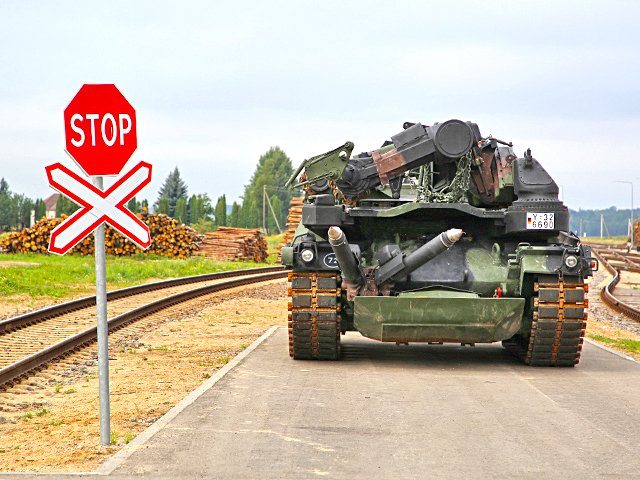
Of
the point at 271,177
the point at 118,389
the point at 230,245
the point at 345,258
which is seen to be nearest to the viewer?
the point at 118,389

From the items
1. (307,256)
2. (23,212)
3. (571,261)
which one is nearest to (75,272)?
(307,256)

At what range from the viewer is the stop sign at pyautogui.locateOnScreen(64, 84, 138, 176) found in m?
7.73

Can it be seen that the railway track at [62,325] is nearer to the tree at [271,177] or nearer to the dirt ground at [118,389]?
the dirt ground at [118,389]

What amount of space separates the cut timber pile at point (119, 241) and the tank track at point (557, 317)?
29.3 m

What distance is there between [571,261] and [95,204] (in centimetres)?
673

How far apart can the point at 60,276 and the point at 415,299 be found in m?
19.8

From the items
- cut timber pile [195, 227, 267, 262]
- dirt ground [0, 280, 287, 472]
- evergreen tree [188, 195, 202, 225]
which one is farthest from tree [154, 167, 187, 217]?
dirt ground [0, 280, 287, 472]

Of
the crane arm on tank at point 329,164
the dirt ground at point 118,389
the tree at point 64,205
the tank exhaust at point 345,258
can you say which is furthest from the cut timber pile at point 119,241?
the tree at point 64,205

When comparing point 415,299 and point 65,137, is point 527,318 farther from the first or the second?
point 65,137

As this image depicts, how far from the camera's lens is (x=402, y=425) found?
881cm

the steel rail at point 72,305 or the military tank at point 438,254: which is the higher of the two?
the military tank at point 438,254

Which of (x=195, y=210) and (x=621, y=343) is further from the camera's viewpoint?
(x=195, y=210)

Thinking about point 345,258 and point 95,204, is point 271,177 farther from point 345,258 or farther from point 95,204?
point 95,204

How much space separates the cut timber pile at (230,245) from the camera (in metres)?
48.6
